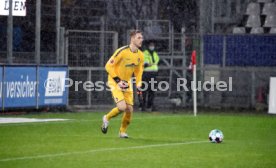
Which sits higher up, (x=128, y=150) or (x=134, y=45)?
(x=134, y=45)

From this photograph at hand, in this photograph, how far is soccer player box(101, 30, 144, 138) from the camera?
1814cm

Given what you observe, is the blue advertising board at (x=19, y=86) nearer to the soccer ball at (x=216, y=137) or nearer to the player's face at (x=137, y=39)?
the player's face at (x=137, y=39)

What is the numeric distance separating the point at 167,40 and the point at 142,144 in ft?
55.2

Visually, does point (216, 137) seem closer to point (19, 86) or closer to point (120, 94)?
point (120, 94)

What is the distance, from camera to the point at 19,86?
85.7 ft

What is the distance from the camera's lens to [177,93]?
31.7m

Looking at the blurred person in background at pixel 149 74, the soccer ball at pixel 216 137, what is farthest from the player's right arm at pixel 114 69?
the blurred person in background at pixel 149 74

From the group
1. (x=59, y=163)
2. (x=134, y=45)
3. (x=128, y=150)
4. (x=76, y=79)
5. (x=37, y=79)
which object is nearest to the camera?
(x=59, y=163)

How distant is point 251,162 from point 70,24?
64.8ft

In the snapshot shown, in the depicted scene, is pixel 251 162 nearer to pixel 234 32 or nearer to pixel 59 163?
pixel 59 163

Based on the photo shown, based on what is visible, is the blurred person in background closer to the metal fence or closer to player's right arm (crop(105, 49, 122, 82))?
the metal fence

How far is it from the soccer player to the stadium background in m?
9.01

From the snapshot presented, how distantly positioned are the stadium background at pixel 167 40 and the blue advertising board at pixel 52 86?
1.82 feet

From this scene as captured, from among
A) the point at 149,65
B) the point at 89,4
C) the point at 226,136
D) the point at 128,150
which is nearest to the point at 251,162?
the point at 128,150
